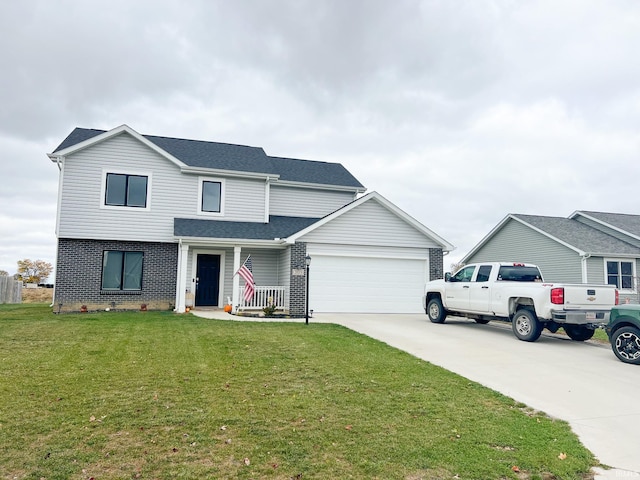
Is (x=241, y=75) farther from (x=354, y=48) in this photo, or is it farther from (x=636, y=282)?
(x=636, y=282)

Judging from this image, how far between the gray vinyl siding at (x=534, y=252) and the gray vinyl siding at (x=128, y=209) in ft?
54.3

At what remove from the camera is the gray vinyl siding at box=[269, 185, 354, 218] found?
2016 cm

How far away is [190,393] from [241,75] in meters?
15.0

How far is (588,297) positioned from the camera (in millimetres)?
10336

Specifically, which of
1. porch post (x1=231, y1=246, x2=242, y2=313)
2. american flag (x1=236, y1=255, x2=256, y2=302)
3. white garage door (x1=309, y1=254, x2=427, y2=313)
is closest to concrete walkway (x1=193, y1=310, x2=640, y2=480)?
white garage door (x1=309, y1=254, x2=427, y2=313)

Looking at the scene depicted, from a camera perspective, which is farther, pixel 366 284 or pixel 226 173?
pixel 226 173

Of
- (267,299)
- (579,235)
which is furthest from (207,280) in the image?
(579,235)

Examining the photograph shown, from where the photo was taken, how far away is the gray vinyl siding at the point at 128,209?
16.2 m

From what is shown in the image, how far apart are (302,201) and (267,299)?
19.5 ft

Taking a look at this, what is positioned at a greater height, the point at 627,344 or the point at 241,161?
the point at 241,161

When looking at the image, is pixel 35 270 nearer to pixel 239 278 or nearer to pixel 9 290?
pixel 9 290

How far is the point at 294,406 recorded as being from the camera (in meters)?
5.43

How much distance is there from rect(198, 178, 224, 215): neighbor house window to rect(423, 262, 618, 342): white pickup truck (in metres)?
9.53

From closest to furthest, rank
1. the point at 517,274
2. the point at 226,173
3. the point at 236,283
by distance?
1. the point at 517,274
2. the point at 236,283
3. the point at 226,173
